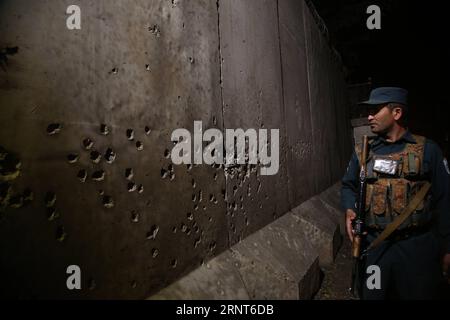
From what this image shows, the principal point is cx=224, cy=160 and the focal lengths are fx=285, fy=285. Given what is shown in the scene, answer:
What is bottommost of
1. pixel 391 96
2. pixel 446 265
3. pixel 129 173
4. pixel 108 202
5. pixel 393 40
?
pixel 446 265

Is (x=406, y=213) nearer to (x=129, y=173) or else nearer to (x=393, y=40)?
(x=129, y=173)

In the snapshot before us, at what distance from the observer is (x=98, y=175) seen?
44.6 inches

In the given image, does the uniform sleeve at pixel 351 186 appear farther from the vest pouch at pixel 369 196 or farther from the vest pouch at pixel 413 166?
the vest pouch at pixel 413 166

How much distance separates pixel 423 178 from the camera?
1.95 m

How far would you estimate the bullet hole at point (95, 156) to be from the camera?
111cm

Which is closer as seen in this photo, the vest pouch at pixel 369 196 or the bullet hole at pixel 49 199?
the bullet hole at pixel 49 199

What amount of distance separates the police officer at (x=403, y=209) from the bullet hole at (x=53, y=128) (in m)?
1.95

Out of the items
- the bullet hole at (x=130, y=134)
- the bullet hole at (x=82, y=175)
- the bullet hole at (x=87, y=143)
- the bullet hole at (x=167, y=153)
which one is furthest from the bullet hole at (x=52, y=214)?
the bullet hole at (x=167, y=153)

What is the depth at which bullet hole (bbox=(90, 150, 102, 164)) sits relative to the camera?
1113 mm

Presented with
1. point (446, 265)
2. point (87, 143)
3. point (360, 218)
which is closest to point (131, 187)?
point (87, 143)

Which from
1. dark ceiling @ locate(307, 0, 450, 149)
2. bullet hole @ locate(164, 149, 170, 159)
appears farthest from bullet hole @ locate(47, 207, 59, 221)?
dark ceiling @ locate(307, 0, 450, 149)

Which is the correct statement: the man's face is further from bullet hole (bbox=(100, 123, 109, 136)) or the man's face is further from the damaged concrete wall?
bullet hole (bbox=(100, 123, 109, 136))

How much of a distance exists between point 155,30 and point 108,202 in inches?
34.1
